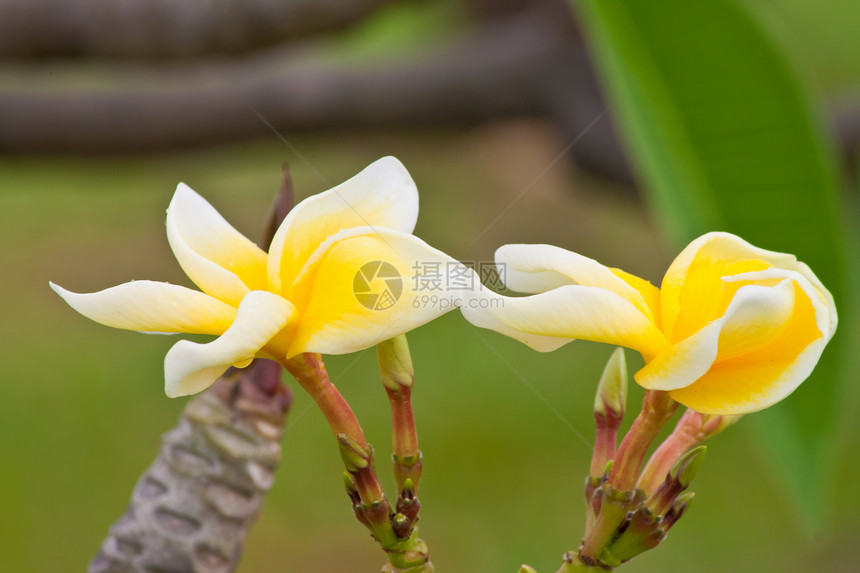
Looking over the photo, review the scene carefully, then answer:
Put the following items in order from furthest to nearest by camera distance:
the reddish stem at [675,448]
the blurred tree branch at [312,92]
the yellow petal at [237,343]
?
the blurred tree branch at [312,92]
the reddish stem at [675,448]
the yellow petal at [237,343]

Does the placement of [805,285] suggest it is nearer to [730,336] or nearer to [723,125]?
[730,336]

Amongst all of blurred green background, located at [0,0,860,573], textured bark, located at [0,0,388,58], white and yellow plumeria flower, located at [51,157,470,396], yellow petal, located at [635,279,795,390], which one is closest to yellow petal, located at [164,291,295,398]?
white and yellow plumeria flower, located at [51,157,470,396]

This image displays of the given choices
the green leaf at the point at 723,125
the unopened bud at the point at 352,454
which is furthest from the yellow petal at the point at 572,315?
the green leaf at the point at 723,125

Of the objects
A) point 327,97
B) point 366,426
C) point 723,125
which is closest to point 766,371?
point 723,125

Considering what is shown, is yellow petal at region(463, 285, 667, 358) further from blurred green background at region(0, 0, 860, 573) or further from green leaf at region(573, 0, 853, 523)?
blurred green background at region(0, 0, 860, 573)

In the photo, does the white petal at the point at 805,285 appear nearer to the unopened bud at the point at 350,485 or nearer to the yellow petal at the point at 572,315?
the yellow petal at the point at 572,315

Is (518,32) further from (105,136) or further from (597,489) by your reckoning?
(597,489)

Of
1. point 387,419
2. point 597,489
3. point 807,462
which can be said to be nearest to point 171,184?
point 387,419
